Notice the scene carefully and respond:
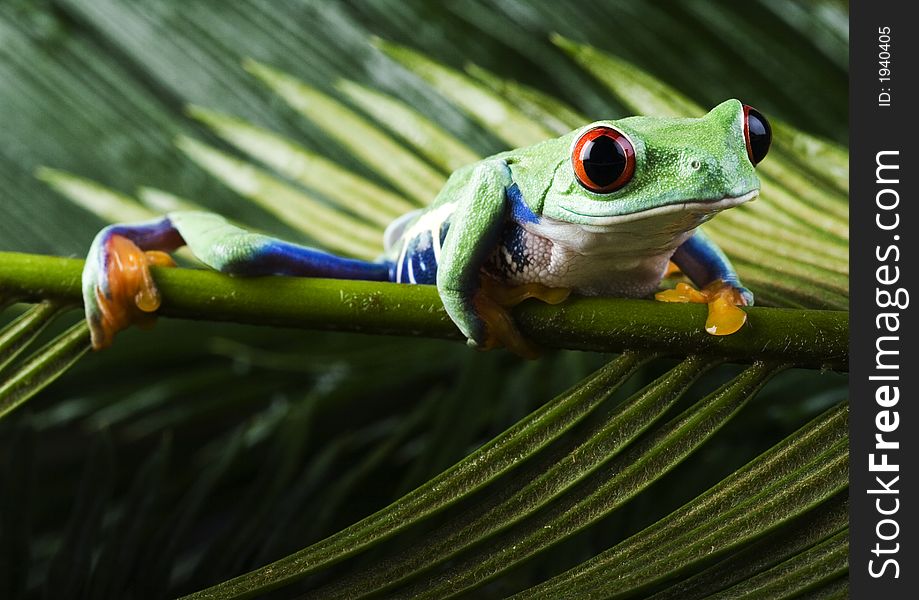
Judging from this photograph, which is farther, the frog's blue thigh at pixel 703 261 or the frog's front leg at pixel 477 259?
the frog's blue thigh at pixel 703 261

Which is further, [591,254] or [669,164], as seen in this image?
[591,254]

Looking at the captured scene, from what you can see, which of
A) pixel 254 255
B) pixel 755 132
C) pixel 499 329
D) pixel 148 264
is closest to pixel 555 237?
pixel 499 329

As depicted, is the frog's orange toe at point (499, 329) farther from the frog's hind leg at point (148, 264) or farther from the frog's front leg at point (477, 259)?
the frog's hind leg at point (148, 264)

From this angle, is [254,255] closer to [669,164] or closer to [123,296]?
[123,296]

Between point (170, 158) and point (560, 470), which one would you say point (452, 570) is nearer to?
point (560, 470)

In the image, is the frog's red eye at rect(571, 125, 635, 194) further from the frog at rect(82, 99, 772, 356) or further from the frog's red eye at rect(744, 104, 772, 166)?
the frog's red eye at rect(744, 104, 772, 166)

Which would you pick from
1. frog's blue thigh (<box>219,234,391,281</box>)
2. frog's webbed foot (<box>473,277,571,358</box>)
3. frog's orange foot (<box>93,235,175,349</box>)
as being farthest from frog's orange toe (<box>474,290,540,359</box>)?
frog's orange foot (<box>93,235,175,349</box>)

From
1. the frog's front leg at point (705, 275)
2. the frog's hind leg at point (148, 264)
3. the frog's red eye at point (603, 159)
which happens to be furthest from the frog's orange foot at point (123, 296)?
the frog's front leg at point (705, 275)
